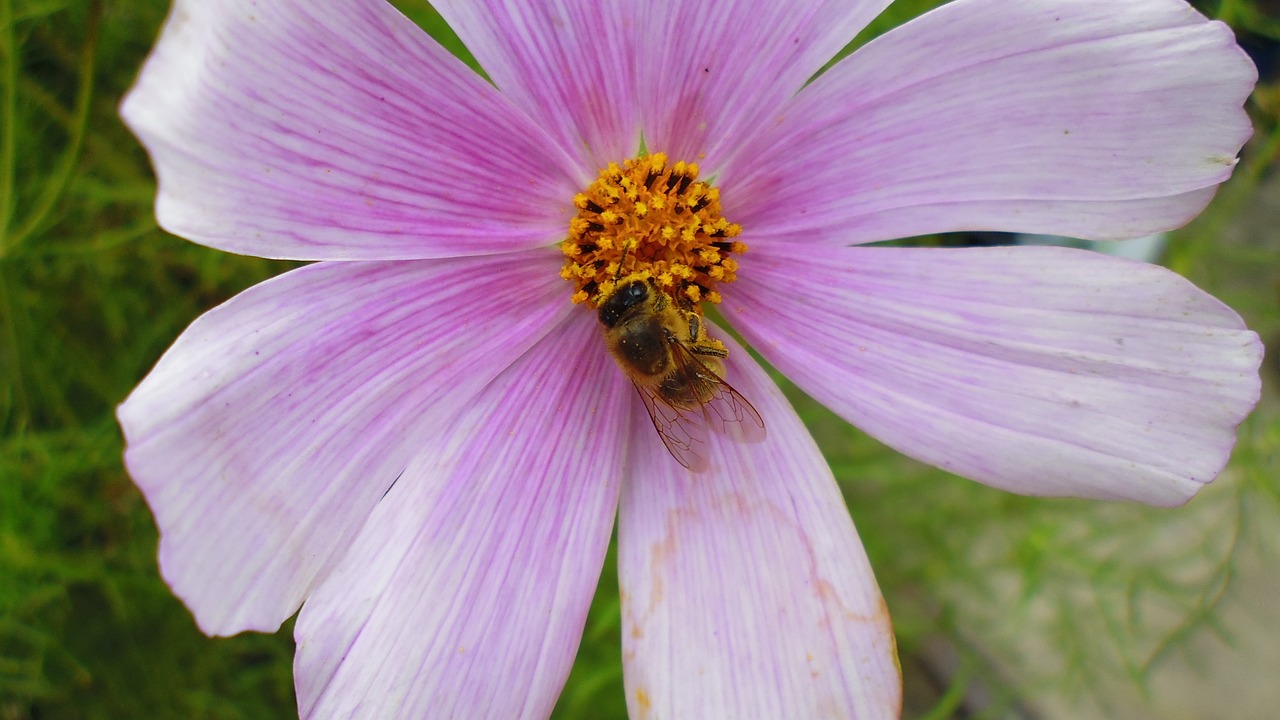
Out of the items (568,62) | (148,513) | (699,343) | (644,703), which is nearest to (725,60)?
(568,62)

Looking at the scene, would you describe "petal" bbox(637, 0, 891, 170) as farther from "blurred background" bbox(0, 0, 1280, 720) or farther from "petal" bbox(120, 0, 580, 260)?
"blurred background" bbox(0, 0, 1280, 720)

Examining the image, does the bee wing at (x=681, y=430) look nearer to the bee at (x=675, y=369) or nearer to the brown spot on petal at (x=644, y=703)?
the bee at (x=675, y=369)

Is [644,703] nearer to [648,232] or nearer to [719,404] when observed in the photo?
[719,404]

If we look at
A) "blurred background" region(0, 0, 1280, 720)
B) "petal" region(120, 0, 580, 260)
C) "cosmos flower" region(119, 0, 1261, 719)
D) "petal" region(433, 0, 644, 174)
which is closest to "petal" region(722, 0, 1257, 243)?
"cosmos flower" region(119, 0, 1261, 719)

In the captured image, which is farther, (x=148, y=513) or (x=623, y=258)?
(x=148, y=513)

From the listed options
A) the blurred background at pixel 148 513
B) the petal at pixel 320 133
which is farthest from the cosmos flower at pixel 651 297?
the blurred background at pixel 148 513
